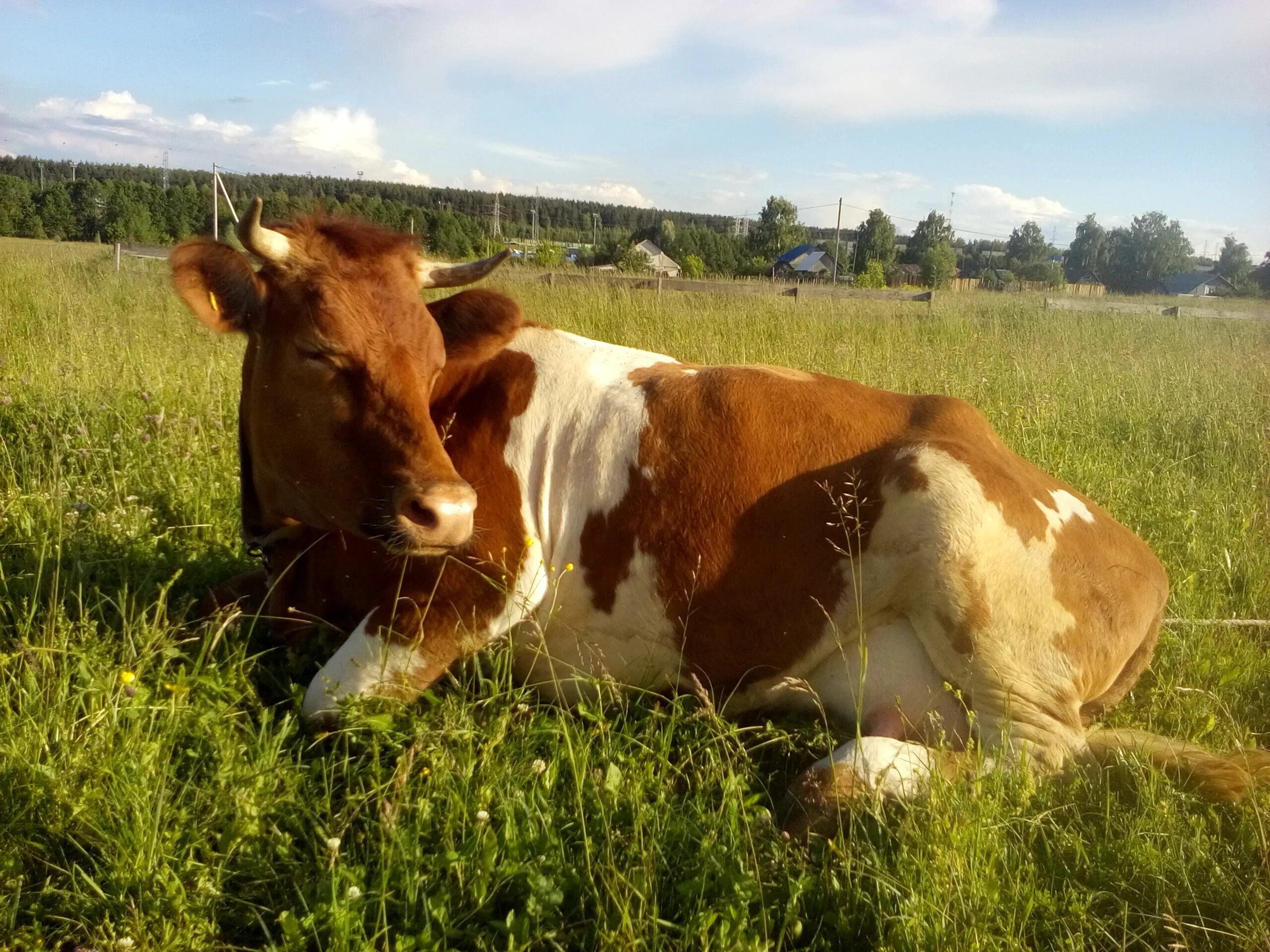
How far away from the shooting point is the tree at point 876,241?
7725cm

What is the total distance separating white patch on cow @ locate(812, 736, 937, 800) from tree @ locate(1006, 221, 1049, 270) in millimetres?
83377

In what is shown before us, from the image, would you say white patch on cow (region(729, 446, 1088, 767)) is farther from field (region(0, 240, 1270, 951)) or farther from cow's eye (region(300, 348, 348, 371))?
cow's eye (region(300, 348, 348, 371))

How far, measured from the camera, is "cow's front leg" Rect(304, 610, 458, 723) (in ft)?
10.2

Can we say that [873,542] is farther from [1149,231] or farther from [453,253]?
[1149,231]

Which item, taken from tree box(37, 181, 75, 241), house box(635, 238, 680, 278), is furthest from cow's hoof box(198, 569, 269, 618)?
tree box(37, 181, 75, 241)

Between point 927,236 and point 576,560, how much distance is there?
88584mm

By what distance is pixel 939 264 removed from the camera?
66.5m

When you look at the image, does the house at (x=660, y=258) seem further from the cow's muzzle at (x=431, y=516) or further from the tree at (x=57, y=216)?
the cow's muzzle at (x=431, y=516)

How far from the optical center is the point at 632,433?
11.4ft

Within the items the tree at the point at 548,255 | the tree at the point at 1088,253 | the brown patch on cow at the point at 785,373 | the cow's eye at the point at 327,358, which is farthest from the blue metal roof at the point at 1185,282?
the cow's eye at the point at 327,358

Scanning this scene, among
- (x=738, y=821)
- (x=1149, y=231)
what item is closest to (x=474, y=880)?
(x=738, y=821)

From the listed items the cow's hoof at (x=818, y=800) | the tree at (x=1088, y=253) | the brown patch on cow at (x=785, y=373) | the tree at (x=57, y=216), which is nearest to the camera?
the cow's hoof at (x=818, y=800)

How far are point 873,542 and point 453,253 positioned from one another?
1001cm

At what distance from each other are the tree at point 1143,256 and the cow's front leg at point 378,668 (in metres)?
46.3
